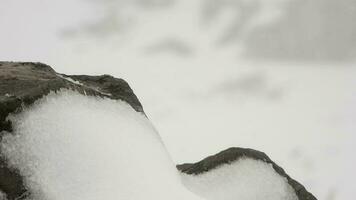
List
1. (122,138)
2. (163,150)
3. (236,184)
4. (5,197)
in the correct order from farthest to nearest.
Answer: (236,184) < (163,150) < (122,138) < (5,197)

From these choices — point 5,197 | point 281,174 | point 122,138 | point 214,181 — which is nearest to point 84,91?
point 122,138

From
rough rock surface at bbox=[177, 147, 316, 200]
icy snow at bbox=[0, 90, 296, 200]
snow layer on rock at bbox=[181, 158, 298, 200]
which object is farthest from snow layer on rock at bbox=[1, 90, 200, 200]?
rough rock surface at bbox=[177, 147, 316, 200]

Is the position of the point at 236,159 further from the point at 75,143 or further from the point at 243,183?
the point at 75,143

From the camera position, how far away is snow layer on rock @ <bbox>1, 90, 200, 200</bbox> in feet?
11.1

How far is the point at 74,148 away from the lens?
141 inches

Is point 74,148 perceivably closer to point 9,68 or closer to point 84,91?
point 84,91

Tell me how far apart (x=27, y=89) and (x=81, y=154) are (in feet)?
2.11

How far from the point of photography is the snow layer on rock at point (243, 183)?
15.7 ft

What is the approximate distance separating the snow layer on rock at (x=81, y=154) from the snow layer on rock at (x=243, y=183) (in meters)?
0.81

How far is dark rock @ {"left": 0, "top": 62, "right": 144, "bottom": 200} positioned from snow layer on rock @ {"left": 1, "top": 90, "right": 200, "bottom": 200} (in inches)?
2.4

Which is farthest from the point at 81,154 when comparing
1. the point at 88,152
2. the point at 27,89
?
the point at 27,89

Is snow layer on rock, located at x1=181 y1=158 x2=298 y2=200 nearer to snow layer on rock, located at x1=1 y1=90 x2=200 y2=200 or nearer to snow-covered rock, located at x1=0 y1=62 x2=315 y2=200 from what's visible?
snow-covered rock, located at x1=0 y1=62 x2=315 y2=200

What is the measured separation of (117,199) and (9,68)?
1512 mm

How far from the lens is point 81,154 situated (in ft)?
11.7
